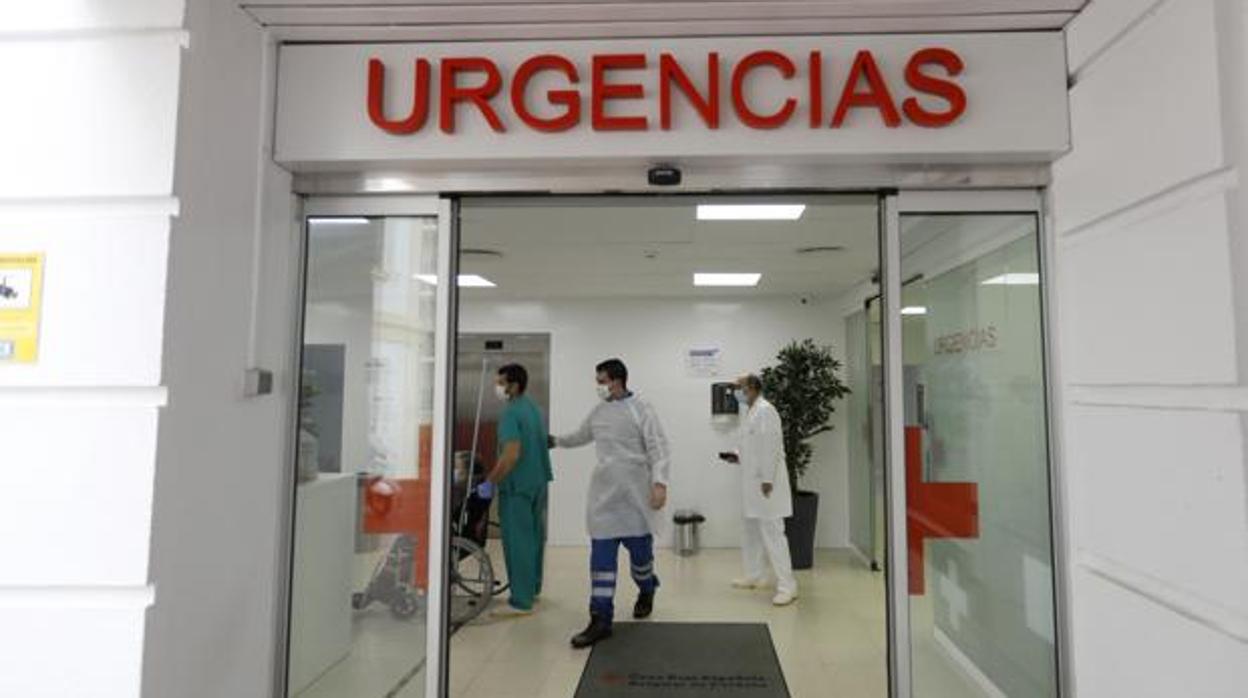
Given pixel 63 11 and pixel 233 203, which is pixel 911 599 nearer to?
pixel 233 203

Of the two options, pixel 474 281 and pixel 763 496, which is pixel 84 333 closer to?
pixel 763 496

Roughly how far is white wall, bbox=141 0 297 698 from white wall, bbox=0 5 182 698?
0.06 meters

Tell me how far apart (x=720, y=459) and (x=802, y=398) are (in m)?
1.27

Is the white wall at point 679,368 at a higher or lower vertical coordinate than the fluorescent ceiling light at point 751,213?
lower

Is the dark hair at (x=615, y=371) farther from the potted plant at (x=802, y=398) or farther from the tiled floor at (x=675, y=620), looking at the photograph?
the potted plant at (x=802, y=398)

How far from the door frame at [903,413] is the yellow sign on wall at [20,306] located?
2.73m

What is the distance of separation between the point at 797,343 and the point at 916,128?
18.0 ft

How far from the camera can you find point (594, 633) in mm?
4562

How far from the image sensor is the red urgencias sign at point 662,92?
2410 mm

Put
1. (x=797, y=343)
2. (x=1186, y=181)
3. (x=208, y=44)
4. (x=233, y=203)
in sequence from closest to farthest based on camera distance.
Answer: (x=1186, y=181) < (x=208, y=44) < (x=233, y=203) < (x=797, y=343)

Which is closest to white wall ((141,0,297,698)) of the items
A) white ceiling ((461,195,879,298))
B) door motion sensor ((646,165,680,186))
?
white ceiling ((461,195,879,298))

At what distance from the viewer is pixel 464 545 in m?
5.12

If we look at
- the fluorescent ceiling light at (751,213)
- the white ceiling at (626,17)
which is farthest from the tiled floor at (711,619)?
the white ceiling at (626,17)

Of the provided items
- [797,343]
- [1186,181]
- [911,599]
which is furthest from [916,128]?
[797,343]
